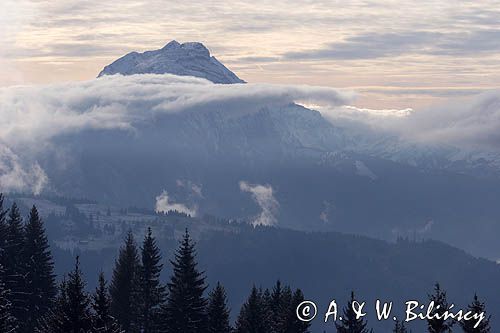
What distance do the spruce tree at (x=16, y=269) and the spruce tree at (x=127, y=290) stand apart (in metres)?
8.60

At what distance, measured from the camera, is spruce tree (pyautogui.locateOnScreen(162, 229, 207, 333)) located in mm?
85625

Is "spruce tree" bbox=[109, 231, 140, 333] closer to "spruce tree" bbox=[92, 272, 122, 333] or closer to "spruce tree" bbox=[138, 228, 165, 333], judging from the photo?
"spruce tree" bbox=[138, 228, 165, 333]

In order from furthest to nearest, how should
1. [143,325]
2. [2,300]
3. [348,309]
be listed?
[143,325], [348,309], [2,300]

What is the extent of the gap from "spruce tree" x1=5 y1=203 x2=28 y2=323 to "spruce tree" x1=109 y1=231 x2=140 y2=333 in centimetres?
860

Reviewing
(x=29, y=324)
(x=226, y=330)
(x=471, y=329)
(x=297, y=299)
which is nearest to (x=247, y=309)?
(x=226, y=330)

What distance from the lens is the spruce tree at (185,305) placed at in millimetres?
85625

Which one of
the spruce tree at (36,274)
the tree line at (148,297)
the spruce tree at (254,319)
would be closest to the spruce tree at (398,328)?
the tree line at (148,297)

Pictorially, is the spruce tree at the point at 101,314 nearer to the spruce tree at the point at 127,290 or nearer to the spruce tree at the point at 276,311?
the spruce tree at the point at 276,311

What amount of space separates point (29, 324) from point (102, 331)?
111 ft

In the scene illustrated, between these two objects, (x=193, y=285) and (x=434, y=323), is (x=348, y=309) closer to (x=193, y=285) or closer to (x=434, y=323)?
(x=193, y=285)

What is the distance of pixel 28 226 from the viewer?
93750mm

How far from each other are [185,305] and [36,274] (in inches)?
588

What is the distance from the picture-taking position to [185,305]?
281ft

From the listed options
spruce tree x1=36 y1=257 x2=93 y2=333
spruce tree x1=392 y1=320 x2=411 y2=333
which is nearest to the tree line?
spruce tree x1=392 y1=320 x2=411 y2=333
